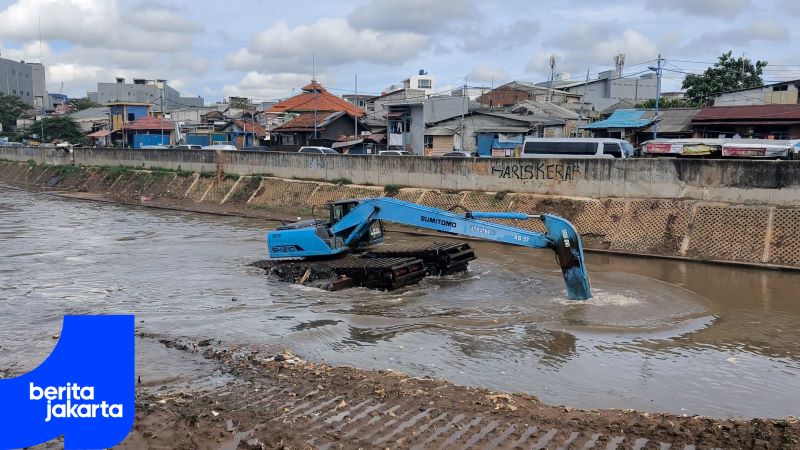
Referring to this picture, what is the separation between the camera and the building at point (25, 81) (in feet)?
445

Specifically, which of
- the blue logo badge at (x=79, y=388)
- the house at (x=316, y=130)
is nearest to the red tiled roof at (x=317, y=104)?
the house at (x=316, y=130)

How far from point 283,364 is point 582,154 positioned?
2153 centimetres

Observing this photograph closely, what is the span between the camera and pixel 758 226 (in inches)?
823

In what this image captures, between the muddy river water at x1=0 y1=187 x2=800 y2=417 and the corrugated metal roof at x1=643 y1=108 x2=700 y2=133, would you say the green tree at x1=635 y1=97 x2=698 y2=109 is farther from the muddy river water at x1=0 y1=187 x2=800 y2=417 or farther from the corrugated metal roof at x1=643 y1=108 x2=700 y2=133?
the muddy river water at x1=0 y1=187 x2=800 y2=417

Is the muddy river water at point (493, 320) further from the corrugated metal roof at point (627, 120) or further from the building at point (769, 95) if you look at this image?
the building at point (769, 95)

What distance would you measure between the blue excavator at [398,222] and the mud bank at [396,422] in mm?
6117

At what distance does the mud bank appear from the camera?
700 centimetres

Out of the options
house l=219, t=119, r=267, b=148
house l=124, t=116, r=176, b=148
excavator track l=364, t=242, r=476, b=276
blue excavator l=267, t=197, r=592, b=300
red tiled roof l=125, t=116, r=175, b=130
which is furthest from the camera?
house l=124, t=116, r=176, b=148

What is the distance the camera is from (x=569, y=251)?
46.0ft

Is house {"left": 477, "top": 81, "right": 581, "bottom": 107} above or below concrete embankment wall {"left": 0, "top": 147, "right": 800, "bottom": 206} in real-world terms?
above

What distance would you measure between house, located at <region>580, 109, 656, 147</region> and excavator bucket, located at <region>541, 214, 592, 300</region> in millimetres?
29702

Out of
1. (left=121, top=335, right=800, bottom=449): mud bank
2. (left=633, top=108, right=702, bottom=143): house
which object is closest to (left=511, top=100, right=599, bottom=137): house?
(left=633, top=108, right=702, bottom=143): house

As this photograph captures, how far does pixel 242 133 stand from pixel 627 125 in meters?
38.3

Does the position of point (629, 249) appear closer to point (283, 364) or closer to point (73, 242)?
point (283, 364)
